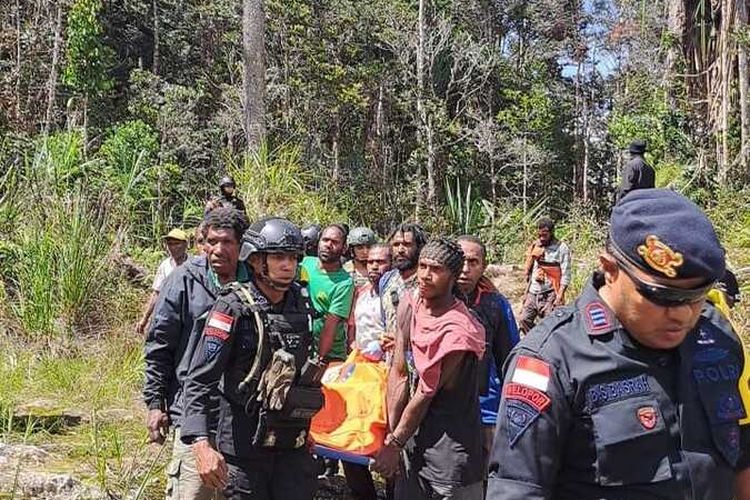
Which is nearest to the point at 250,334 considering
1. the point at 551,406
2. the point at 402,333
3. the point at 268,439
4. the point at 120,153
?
the point at 268,439

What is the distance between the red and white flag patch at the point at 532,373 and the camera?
159cm

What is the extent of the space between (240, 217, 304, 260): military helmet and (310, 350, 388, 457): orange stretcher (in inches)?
52.8

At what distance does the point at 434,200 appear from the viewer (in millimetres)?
19641

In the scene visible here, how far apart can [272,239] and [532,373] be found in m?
1.62

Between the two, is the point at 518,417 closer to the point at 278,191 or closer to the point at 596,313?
the point at 596,313

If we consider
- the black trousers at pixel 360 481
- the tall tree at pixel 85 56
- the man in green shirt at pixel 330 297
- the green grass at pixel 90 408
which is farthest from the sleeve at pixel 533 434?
the tall tree at pixel 85 56

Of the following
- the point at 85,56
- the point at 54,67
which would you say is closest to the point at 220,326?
the point at 54,67

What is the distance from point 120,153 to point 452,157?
31.3ft

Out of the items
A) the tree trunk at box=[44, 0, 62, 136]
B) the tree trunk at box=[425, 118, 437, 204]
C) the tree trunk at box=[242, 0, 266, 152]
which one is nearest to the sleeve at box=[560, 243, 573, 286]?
the tree trunk at box=[242, 0, 266, 152]

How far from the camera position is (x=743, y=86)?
10703 millimetres

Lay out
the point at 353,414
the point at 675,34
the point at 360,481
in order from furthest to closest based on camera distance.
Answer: the point at 675,34 < the point at 360,481 < the point at 353,414

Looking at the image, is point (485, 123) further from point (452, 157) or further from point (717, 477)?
point (717, 477)

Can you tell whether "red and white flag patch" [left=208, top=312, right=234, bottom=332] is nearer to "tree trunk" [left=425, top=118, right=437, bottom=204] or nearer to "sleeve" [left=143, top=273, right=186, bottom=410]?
"sleeve" [left=143, top=273, right=186, bottom=410]

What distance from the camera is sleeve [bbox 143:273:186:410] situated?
11.6 ft
